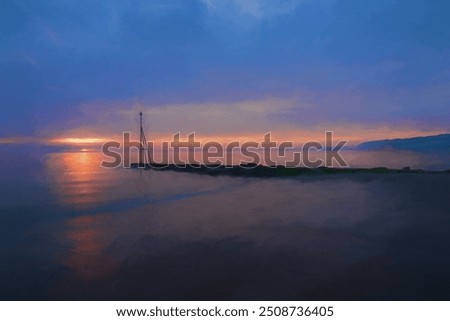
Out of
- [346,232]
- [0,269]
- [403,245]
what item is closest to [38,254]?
[0,269]

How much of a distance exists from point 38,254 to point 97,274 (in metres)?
2.92

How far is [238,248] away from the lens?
26.0 feet

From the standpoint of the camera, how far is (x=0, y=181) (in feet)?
86.6

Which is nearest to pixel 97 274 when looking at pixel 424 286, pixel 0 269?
pixel 0 269

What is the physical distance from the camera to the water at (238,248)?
5.80 metres

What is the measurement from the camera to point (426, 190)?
14.2 meters

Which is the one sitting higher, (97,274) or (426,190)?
(426,190)

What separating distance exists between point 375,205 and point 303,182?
769cm

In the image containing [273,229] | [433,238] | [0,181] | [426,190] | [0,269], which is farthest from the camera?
[0,181]

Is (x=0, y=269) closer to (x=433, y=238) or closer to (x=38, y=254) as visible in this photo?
(x=38, y=254)

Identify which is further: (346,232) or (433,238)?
(346,232)

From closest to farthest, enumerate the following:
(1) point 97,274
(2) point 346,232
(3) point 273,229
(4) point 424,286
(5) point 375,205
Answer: (4) point 424,286, (1) point 97,274, (2) point 346,232, (3) point 273,229, (5) point 375,205

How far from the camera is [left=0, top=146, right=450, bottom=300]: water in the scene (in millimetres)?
5801

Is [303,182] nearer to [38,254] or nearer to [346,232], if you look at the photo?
[346,232]
